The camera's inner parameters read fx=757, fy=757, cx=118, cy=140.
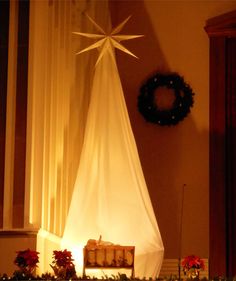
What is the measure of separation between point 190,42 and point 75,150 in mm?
2086

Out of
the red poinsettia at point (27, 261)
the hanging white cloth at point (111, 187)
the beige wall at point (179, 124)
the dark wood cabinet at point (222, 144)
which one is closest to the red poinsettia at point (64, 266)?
the red poinsettia at point (27, 261)

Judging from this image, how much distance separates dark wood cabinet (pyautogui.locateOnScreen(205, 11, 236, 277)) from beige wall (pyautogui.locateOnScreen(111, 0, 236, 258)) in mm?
88

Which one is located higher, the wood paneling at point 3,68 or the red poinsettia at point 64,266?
the wood paneling at point 3,68

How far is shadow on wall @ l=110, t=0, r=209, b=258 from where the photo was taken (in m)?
8.69

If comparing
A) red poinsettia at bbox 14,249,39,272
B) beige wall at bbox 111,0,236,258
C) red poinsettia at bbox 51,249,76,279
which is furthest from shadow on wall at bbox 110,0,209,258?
red poinsettia at bbox 14,249,39,272

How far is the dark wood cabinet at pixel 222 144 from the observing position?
28.2 feet

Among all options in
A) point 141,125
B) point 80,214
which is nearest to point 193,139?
point 141,125

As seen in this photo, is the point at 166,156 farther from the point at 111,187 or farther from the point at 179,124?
the point at 111,187

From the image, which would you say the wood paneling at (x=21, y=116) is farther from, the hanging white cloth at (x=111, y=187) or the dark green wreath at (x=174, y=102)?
the dark green wreath at (x=174, y=102)

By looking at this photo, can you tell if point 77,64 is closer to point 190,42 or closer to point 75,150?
point 75,150

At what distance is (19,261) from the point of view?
6.18 meters

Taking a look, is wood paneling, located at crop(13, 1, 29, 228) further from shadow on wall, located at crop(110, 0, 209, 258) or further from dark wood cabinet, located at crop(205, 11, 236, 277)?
dark wood cabinet, located at crop(205, 11, 236, 277)

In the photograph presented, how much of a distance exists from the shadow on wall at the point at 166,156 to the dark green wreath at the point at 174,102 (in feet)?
0.33

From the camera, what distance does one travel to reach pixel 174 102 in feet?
29.2
